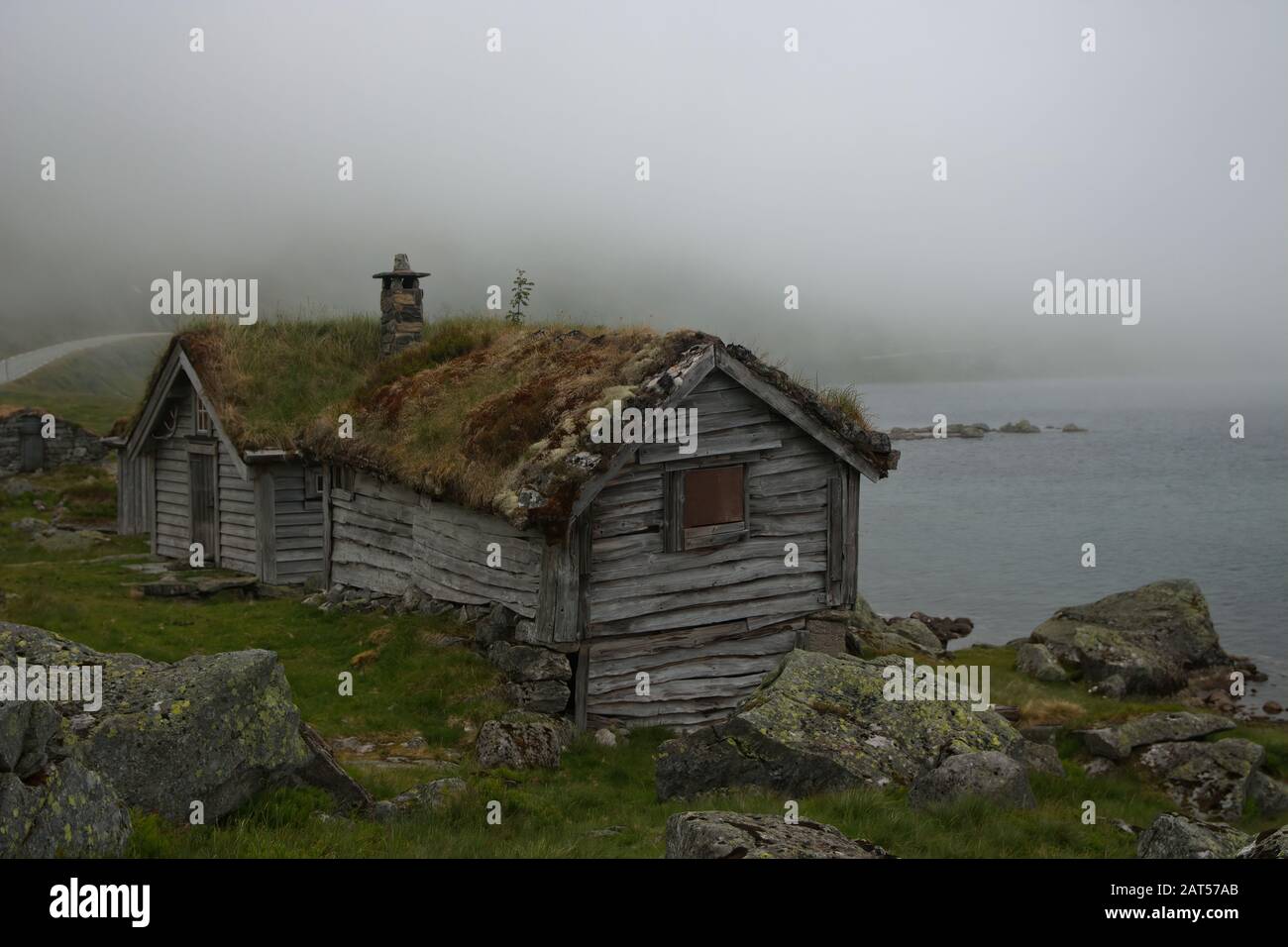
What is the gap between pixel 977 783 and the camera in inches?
376

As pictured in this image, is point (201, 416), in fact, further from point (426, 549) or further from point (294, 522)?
point (426, 549)

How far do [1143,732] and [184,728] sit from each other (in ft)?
49.6

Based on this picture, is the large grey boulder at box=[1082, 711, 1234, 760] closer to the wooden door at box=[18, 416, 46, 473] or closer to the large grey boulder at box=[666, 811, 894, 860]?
the large grey boulder at box=[666, 811, 894, 860]

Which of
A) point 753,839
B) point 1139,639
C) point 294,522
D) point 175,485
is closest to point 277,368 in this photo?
point 294,522

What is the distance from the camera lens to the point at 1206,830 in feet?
26.3

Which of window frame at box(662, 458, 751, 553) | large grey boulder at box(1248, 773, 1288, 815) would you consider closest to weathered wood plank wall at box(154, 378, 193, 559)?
window frame at box(662, 458, 751, 553)

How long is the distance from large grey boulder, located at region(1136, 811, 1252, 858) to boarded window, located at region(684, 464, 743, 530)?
8548 mm

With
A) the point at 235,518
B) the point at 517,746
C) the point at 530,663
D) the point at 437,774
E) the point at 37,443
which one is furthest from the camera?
the point at 37,443

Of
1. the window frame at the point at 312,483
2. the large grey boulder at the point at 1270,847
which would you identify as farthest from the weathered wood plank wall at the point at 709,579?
the window frame at the point at 312,483

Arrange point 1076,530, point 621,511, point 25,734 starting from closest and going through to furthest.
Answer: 1. point 25,734
2. point 621,511
3. point 1076,530

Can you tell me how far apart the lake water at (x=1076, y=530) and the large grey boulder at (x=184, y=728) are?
14517 millimetres
